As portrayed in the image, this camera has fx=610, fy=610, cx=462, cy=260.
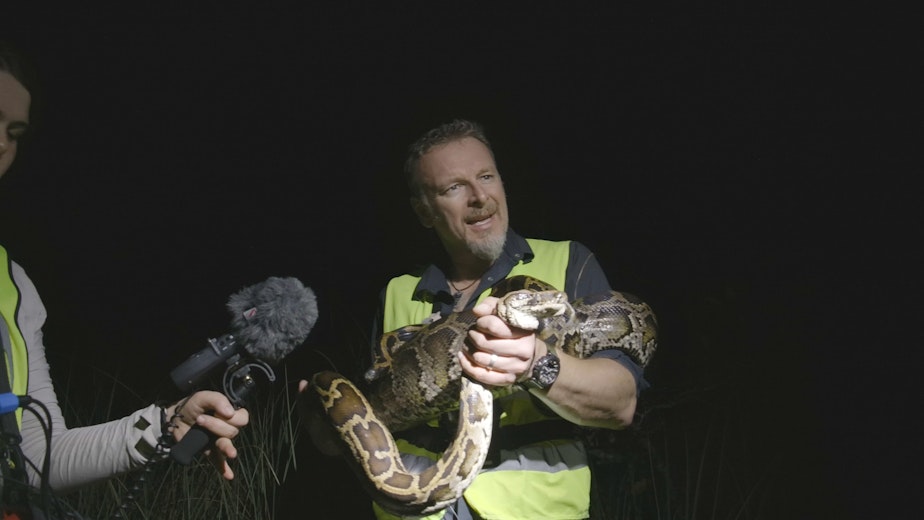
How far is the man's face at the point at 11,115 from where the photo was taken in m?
1.98

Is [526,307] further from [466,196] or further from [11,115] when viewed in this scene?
[11,115]

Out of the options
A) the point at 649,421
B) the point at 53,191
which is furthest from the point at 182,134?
the point at 649,421

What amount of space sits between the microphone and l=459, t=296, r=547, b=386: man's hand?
0.51 meters

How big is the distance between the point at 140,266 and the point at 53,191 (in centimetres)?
78

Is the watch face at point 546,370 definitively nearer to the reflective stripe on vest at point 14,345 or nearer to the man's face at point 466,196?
the man's face at point 466,196

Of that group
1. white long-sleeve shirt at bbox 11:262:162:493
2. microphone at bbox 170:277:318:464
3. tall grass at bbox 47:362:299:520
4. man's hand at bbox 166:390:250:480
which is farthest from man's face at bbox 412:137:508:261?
tall grass at bbox 47:362:299:520

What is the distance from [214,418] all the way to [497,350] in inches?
31.4

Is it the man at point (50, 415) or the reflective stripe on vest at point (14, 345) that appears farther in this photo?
the reflective stripe on vest at point (14, 345)

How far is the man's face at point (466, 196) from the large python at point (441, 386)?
242mm

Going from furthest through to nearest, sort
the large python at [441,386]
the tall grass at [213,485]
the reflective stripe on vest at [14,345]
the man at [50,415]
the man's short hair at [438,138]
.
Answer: the tall grass at [213,485] → the man's short hair at [438,138] → the large python at [441,386] → the reflective stripe on vest at [14,345] → the man at [50,415]

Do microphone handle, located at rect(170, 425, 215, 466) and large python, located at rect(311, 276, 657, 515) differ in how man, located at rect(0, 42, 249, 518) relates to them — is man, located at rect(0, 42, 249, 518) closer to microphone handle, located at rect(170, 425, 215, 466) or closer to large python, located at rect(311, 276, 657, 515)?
microphone handle, located at rect(170, 425, 215, 466)

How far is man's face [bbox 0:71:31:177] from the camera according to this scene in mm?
1978

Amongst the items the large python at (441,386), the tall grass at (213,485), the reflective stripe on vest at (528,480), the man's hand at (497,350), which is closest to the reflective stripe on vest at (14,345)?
the large python at (441,386)

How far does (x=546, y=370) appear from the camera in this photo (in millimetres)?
1889
